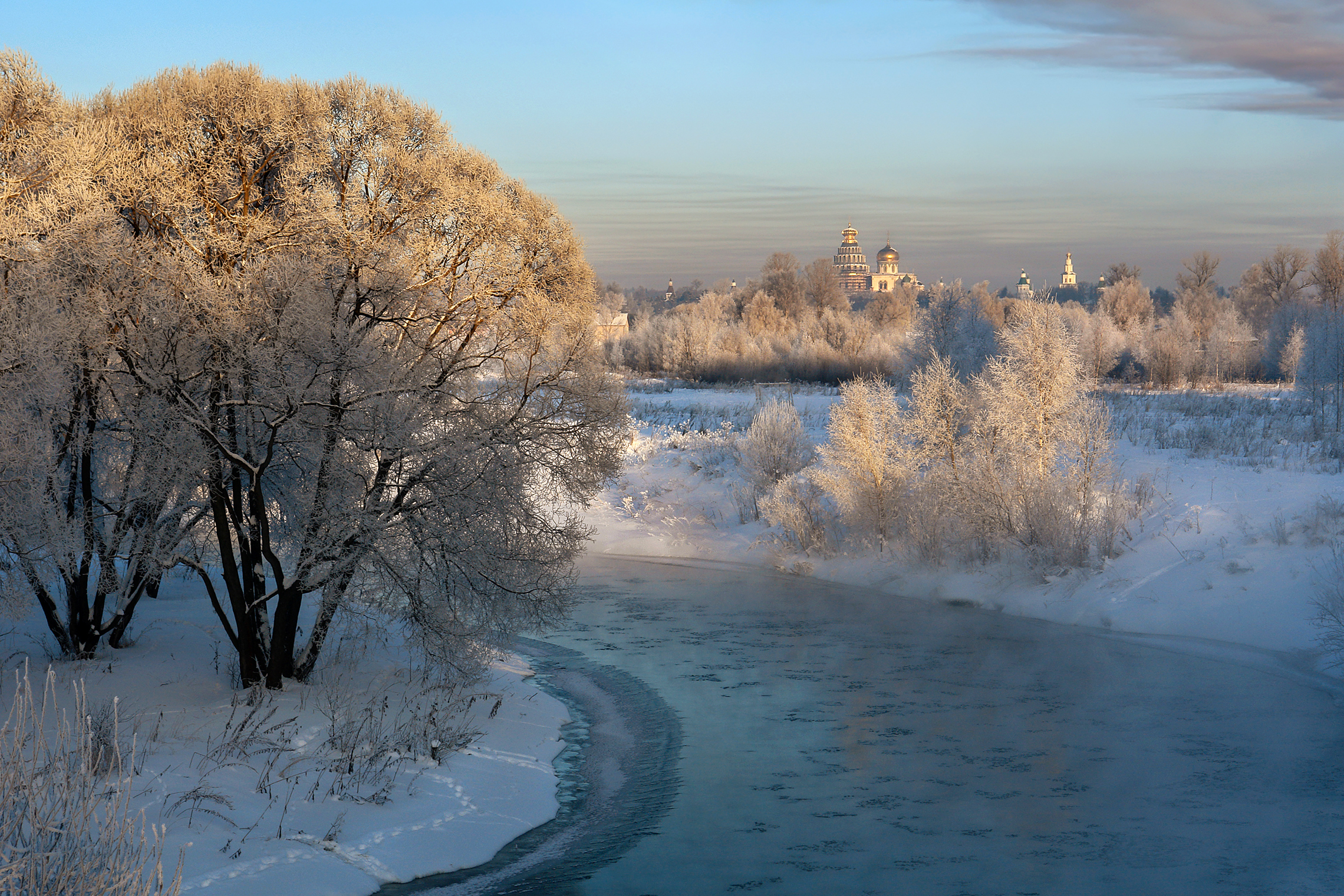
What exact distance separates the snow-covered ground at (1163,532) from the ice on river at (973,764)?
954 mm

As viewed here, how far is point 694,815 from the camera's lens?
8375mm

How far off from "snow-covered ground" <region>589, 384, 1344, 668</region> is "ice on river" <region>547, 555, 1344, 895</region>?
95 centimetres

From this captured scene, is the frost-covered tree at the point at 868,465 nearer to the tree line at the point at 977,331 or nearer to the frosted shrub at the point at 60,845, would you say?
the tree line at the point at 977,331

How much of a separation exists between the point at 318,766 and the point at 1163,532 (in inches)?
516

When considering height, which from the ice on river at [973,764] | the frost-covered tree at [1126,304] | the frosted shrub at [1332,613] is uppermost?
the frost-covered tree at [1126,304]

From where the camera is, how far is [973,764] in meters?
9.45

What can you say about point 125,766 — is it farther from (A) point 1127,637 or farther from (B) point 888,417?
(B) point 888,417

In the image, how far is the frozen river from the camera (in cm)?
728

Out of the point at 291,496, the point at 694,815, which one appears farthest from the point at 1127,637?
the point at 291,496

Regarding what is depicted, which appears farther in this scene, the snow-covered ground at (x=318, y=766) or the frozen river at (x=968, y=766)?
the frozen river at (x=968, y=766)

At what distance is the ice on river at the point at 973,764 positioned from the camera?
287 inches

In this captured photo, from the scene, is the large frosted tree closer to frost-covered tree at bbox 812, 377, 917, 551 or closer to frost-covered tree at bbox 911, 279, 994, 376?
frost-covered tree at bbox 812, 377, 917, 551

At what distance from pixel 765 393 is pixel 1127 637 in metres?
25.7

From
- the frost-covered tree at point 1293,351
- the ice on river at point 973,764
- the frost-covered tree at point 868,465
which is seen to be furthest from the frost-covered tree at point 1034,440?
the frost-covered tree at point 1293,351
